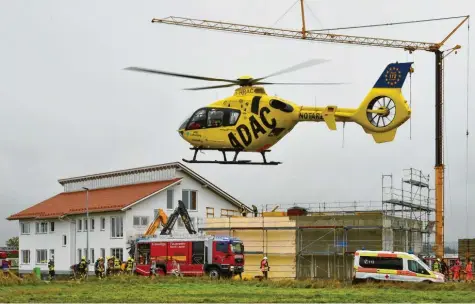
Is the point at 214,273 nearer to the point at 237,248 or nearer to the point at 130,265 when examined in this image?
the point at 237,248

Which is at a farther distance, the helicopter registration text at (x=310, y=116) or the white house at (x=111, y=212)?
the white house at (x=111, y=212)

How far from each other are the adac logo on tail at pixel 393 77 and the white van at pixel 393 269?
28.8 ft

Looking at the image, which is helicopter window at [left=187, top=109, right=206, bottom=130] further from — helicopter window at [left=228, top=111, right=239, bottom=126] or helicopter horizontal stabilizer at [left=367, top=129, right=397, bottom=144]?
helicopter horizontal stabilizer at [left=367, top=129, right=397, bottom=144]

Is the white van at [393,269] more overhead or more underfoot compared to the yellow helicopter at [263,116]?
more underfoot

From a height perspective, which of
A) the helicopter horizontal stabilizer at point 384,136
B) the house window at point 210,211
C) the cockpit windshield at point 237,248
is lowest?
the cockpit windshield at point 237,248

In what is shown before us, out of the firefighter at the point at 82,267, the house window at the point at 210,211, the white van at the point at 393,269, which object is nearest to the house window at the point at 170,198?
the house window at the point at 210,211

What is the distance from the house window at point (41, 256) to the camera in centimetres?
7662

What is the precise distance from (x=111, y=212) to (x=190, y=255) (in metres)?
19.2

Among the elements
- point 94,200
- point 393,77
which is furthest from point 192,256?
point 94,200

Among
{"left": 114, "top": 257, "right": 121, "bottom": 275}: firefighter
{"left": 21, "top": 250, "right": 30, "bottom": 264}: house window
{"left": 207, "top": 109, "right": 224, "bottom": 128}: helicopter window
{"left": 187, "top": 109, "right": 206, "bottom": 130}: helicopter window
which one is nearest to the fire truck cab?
{"left": 114, "top": 257, "right": 121, "bottom": 275}: firefighter

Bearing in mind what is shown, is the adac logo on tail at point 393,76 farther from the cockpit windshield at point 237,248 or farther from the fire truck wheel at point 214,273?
the fire truck wheel at point 214,273

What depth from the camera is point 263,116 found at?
128ft

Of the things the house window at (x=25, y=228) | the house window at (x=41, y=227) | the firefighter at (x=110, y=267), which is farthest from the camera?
the house window at (x=25, y=228)

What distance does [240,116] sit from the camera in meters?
39.7
